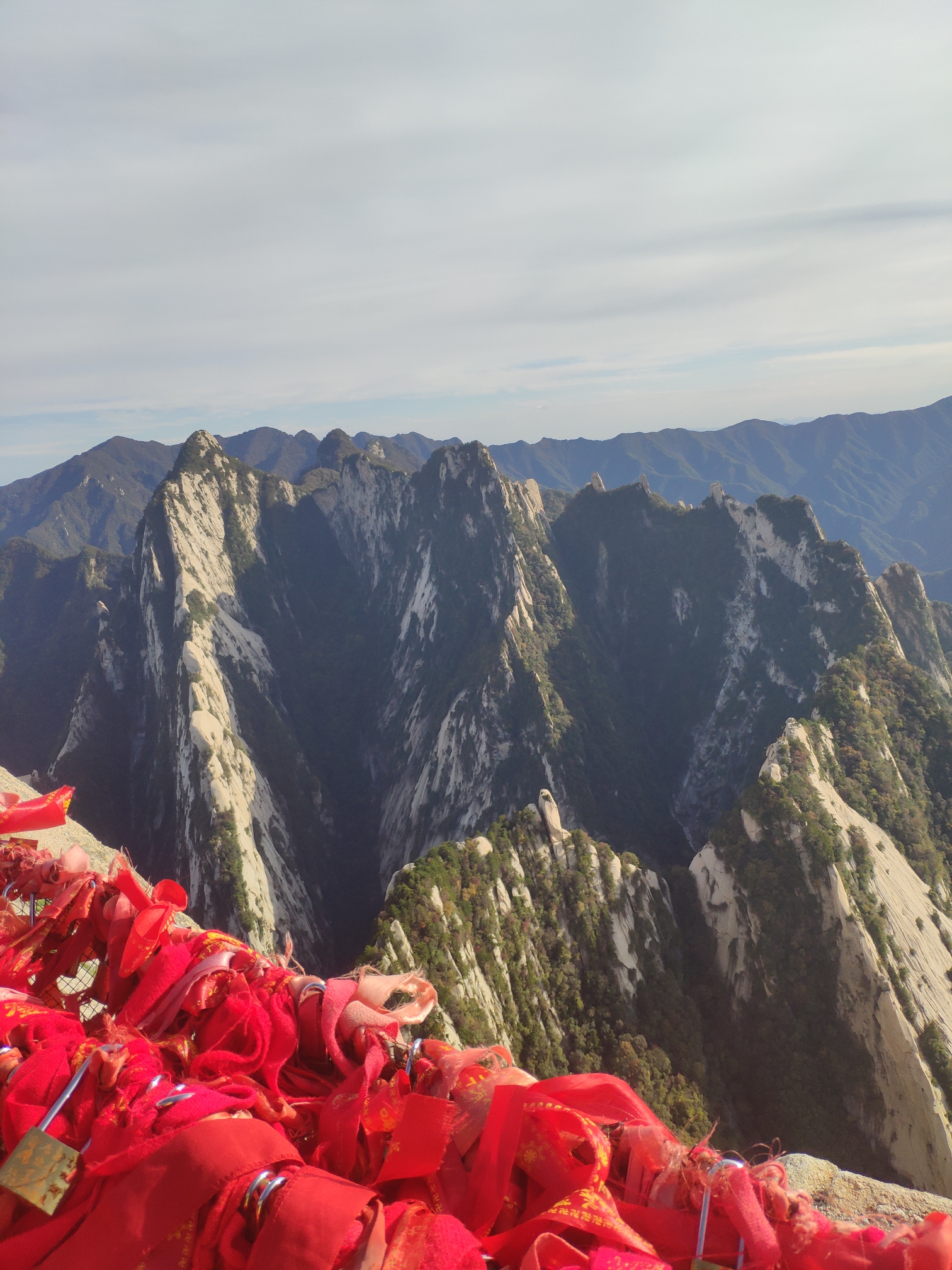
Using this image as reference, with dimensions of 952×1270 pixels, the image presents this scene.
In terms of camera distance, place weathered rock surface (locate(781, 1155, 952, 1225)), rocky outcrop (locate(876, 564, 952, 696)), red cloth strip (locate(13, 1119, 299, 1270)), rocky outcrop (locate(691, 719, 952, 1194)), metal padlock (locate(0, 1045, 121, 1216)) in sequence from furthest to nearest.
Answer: rocky outcrop (locate(876, 564, 952, 696)) < rocky outcrop (locate(691, 719, 952, 1194)) < weathered rock surface (locate(781, 1155, 952, 1225)) < metal padlock (locate(0, 1045, 121, 1216)) < red cloth strip (locate(13, 1119, 299, 1270))

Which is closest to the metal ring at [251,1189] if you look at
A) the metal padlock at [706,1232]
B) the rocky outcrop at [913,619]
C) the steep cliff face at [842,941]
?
the metal padlock at [706,1232]

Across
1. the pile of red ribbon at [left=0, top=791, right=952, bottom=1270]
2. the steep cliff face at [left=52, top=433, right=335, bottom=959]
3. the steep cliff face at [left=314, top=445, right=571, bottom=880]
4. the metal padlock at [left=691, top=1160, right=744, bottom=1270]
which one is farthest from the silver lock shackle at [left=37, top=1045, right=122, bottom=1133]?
the steep cliff face at [left=314, top=445, right=571, bottom=880]

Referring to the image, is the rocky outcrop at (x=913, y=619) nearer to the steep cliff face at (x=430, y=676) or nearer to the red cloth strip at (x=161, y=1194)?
the steep cliff face at (x=430, y=676)

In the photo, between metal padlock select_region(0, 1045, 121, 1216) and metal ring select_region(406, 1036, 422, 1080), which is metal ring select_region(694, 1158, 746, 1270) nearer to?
metal ring select_region(406, 1036, 422, 1080)

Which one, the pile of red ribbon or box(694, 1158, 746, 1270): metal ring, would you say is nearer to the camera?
the pile of red ribbon

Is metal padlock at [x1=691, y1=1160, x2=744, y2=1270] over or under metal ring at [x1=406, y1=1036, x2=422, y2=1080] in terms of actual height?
under

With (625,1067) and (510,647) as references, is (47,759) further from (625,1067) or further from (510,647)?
(625,1067)

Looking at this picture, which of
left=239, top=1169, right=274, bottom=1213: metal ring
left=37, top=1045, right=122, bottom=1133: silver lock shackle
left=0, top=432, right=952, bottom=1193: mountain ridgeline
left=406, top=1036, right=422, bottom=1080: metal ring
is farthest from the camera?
left=0, top=432, right=952, bottom=1193: mountain ridgeline
